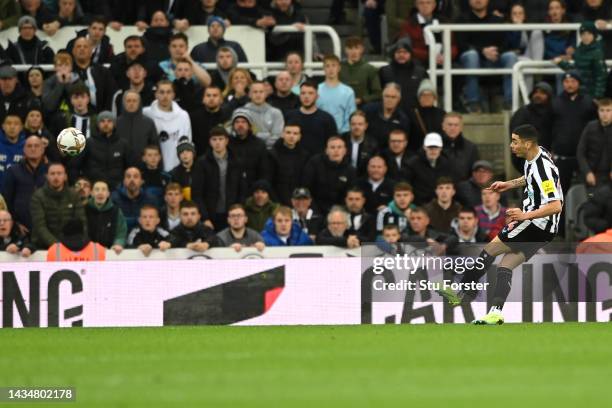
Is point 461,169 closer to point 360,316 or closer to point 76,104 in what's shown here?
point 360,316

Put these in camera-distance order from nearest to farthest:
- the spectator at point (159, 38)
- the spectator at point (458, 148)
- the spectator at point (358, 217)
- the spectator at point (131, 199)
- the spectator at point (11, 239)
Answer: the spectator at point (11, 239) < the spectator at point (358, 217) < the spectator at point (131, 199) < the spectator at point (458, 148) < the spectator at point (159, 38)

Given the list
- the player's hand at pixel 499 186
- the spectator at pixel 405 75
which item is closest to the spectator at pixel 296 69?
the spectator at pixel 405 75

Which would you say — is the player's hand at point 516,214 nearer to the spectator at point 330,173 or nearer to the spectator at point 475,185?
the spectator at point 475,185

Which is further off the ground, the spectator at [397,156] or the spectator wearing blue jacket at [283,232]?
the spectator at [397,156]

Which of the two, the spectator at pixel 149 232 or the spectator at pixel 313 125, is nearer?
the spectator at pixel 149 232

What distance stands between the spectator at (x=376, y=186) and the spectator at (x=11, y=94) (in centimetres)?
443

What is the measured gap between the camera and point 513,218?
1405cm

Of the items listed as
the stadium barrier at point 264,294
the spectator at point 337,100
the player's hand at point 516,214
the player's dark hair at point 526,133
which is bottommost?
the stadium barrier at point 264,294

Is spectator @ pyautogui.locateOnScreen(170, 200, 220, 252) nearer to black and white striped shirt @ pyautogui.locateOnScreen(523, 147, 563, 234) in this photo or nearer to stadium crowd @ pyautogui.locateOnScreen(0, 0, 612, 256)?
stadium crowd @ pyautogui.locateOnScreen(0, 0, 612, 256)

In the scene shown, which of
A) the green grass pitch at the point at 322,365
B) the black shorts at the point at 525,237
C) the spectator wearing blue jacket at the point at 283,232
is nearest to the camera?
the green grass pitch at the point at 322,365

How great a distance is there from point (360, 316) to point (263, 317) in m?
1.05

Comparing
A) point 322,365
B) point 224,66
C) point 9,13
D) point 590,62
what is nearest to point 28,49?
point 9,13

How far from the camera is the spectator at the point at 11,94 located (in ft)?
63.9

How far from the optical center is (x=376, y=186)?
18.9 m
